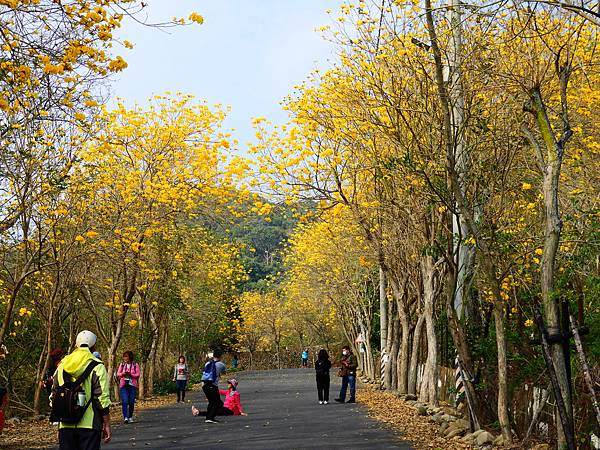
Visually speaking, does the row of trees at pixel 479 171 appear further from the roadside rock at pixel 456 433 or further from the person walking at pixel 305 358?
the person walking at pixel 305 358

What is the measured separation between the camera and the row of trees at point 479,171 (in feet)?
36.7

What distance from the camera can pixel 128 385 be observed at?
19938 mm

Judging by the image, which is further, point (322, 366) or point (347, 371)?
point (347, 371)

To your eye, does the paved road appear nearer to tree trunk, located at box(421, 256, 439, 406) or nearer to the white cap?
tree trunk, located at box(421, 256, 439, 406)

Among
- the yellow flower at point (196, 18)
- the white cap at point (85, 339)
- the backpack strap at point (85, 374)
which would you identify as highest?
the yellow flower at point (196, 18)

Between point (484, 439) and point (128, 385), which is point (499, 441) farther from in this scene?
point (128, 385)

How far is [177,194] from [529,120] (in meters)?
11.2

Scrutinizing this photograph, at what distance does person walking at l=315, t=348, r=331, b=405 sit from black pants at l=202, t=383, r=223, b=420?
5.06 metres

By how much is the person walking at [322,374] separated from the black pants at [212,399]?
16.6ft

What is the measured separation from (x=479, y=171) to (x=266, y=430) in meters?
6.44

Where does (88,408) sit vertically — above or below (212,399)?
above

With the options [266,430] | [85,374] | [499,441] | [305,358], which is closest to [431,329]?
[266,430]

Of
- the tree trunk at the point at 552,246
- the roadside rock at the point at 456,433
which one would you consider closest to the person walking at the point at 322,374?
the roadside rock at the point at 456,433

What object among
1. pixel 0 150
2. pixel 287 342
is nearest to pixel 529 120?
pixel 0 150
